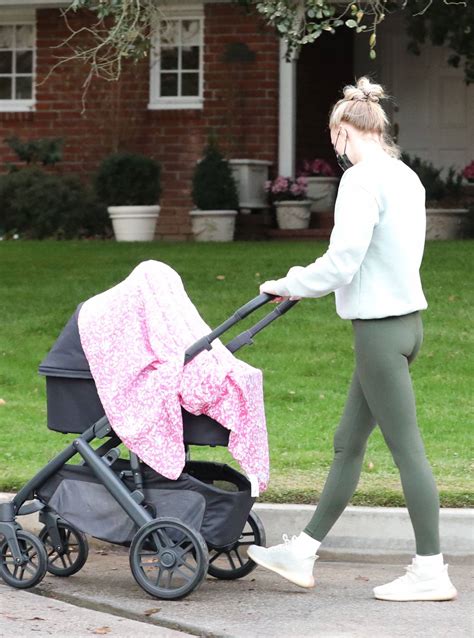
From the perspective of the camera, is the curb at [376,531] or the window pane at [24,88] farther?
the window pane at [24,88]

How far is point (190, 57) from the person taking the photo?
19.2m

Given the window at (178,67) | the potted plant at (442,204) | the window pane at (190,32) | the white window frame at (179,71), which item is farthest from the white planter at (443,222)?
the window pane at (190,32)

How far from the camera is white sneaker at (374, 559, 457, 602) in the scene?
16.6 feet

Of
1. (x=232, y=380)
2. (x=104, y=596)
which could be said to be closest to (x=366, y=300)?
(x=232, y=380)

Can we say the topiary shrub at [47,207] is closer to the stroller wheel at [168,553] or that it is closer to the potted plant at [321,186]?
the potted plant at [321,186]

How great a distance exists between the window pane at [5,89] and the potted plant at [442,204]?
598 cm

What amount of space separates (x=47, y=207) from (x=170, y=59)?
301 centimetres

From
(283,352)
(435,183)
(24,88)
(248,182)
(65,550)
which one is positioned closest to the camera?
(65,550)

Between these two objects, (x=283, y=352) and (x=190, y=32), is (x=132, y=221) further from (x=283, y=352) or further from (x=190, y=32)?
(x=283, y=352)

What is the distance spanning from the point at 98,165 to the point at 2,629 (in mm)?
14682

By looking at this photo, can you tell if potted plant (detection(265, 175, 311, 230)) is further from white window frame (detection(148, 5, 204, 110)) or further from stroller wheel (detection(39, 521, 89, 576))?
stroller wheel (detection(39, 521, 89, 576))

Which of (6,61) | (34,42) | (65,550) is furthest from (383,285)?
(6,61)

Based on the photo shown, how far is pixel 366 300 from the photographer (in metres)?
5.01

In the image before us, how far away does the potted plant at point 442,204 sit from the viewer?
1677 cm
